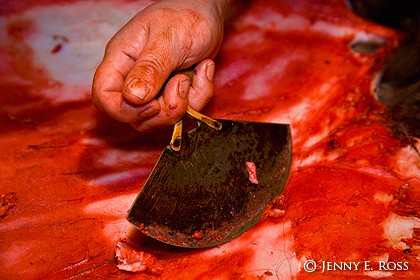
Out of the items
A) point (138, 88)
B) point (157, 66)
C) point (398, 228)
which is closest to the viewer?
point (138, 88)

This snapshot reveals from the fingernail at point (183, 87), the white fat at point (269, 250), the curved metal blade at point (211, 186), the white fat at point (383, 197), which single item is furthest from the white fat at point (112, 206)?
the white fat at point (383, 197)

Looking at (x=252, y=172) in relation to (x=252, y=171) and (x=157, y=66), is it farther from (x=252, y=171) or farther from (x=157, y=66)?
(x=157, y=66)

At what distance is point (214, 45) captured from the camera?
167cm

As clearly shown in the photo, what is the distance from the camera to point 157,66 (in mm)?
1318

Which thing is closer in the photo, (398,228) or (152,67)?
(152,67)

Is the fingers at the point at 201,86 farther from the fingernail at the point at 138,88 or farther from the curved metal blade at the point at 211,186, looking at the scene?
the fingernail at the point at 138,88

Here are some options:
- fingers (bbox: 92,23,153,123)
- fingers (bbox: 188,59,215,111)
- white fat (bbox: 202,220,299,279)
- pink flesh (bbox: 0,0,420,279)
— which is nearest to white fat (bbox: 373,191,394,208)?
pink flesh (bbox: 0,0,420,279)

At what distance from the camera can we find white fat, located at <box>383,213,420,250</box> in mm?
1406

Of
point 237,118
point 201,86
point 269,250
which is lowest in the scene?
point 269,250

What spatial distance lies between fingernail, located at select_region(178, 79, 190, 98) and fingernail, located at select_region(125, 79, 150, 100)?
178mm

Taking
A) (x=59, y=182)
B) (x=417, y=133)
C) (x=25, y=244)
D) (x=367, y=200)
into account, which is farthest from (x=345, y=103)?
(x=25, y=244)

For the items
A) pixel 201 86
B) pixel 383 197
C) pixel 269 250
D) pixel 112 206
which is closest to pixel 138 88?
pixel 201 86

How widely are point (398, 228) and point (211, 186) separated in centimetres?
63

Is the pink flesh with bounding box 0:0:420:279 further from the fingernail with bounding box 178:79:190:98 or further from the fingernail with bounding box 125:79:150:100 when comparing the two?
the fingernail with bounding box 125:79:150:100
